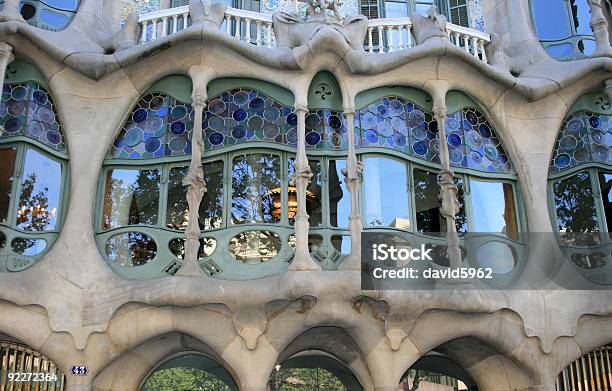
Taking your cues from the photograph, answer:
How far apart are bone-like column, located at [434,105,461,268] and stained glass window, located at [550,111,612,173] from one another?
8.04 feet

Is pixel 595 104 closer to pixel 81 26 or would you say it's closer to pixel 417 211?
pixel 417 211

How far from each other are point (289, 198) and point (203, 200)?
1387mm

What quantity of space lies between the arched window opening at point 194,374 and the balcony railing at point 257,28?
5573 mm

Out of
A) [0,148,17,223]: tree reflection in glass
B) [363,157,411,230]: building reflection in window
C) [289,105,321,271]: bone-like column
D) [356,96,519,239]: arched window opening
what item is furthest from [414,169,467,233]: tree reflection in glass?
[0,148,17,223]: tree reflection in glass

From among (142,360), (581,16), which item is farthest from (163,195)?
(581,16)

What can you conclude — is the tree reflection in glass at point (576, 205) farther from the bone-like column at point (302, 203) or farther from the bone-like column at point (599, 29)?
the bone-like column at point (302, 203)

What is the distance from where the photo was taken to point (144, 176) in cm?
1164

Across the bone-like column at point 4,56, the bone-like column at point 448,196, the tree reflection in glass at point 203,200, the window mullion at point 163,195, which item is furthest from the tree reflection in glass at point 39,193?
the bone-like column at point 448,196

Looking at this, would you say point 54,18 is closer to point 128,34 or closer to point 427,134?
point 128,34

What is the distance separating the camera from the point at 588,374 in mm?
A: 12141

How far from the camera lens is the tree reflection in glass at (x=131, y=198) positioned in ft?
37.4

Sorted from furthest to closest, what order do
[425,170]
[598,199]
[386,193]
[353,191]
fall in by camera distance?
[598,199] → [425,170] → [386,193] → [353,191]

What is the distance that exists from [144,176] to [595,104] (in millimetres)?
8246

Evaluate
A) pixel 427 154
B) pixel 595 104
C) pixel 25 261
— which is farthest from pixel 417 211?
pixel 25 261
